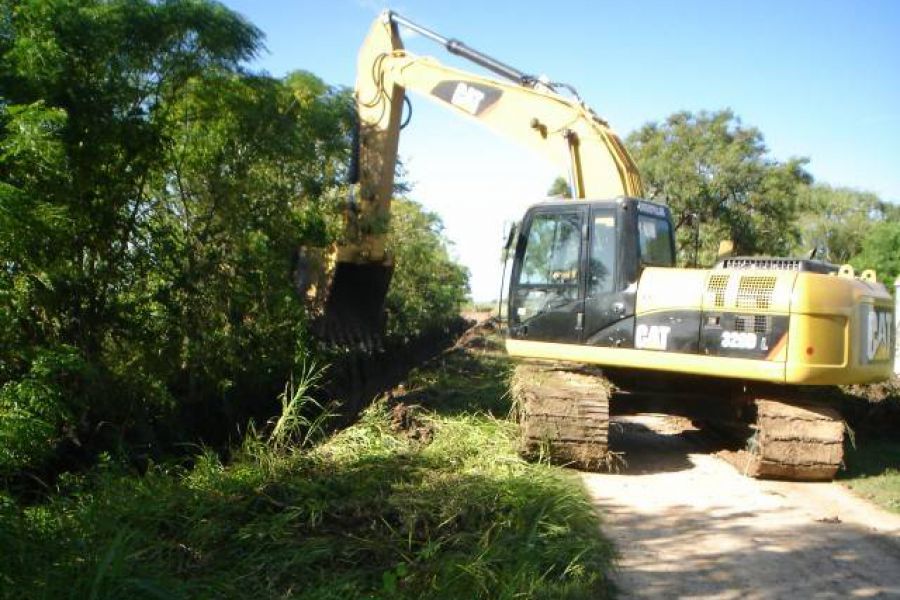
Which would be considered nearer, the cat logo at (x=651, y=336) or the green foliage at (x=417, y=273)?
the cat logo at (x=651, y=336)

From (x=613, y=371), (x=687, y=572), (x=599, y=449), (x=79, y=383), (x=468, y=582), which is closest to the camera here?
(x=468, y=582)

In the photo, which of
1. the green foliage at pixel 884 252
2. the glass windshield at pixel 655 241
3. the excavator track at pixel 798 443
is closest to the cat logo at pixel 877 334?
the excavator track at pixel 798 443

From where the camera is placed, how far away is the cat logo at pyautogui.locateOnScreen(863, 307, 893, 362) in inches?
273

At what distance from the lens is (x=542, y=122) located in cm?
864

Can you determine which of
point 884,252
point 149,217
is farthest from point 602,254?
point 884,252

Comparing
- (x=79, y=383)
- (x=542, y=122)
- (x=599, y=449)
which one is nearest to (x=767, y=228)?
(x=542, y=122)

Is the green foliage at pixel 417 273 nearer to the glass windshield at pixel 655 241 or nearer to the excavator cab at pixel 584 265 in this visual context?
the excavator cab at pixel 584 265

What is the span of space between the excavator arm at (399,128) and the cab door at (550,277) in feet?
2.10

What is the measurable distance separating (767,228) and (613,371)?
1705cm

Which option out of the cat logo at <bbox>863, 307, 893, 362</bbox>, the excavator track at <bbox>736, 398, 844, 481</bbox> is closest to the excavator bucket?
the excavator track at <bbox>736, 398, 844, 481</bbox>

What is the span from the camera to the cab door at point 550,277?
767 centimetres

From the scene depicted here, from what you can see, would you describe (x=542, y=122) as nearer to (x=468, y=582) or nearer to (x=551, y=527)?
(x=551, y=527)

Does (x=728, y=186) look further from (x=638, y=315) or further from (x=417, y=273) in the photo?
(x=638, y=315)

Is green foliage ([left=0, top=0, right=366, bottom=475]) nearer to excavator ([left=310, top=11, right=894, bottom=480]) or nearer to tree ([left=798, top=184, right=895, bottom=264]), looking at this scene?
excavator ([left=310, top=11, right=894, bottom=480])
